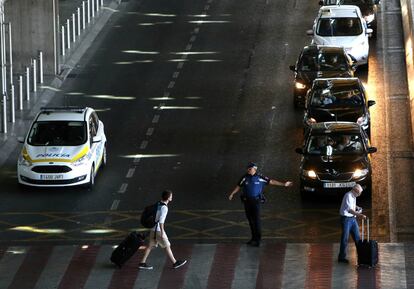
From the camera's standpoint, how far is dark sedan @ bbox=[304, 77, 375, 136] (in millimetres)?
38438

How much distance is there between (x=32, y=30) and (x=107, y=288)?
71.5 ft

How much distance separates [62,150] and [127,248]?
22.8ft

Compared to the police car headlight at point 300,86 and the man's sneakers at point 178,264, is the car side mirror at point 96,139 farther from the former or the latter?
the police car headlight at point 300,86

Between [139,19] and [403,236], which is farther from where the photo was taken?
[139,19]

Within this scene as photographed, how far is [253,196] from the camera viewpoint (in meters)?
29.8

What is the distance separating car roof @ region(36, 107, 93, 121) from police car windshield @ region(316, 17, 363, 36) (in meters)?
12.9

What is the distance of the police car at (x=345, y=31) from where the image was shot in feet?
152

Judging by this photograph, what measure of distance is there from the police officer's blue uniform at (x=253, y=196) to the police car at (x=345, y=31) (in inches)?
670

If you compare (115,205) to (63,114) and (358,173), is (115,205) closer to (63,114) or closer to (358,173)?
(63,114)

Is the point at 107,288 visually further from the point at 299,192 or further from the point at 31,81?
the point at 31,81

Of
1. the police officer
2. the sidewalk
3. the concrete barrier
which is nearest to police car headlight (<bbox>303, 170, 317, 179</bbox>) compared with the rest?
the police officer

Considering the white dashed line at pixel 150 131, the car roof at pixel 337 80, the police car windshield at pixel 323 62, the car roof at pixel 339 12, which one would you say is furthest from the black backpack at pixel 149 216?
the car roof at pixel 339 12

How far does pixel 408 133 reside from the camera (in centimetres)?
3953

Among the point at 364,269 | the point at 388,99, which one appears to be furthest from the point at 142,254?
the point at 388,99
